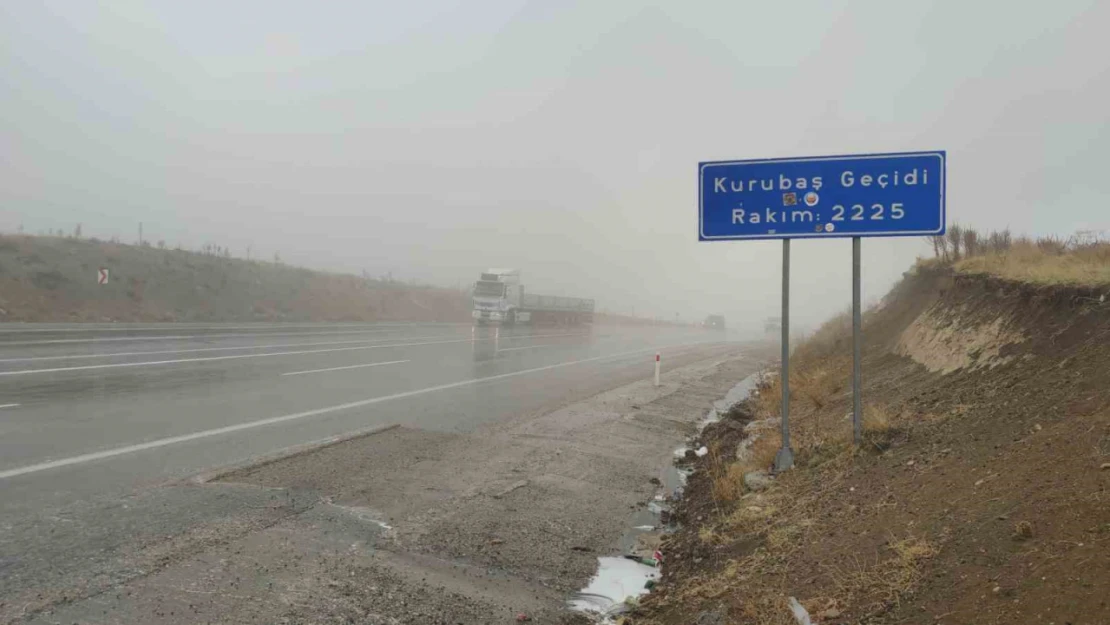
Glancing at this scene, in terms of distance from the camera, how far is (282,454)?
7773mm

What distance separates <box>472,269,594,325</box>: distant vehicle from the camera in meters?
44.7

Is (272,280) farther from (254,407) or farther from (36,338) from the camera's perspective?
(254,407)

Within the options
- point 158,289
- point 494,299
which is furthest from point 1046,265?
point 158,289

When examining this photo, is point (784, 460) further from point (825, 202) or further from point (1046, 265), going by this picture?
point (1046, 265)

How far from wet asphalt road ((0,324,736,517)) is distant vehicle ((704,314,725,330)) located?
59.5 m

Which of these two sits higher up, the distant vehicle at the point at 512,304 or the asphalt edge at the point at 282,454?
the distant vehicle at the point at 512,304

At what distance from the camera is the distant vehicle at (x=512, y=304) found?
147 feet

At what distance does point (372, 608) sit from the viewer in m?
4.10

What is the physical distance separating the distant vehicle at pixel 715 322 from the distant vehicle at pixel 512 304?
32.5m

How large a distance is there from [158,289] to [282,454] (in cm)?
3517

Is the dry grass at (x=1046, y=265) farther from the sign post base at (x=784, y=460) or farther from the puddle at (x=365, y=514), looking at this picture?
the puddle at (x=365, y=514)

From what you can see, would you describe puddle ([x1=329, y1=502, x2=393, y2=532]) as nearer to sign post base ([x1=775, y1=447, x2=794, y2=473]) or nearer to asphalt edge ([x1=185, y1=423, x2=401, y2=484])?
asphalt edge ([x1=185, y1=423, x2=401, y2=484])

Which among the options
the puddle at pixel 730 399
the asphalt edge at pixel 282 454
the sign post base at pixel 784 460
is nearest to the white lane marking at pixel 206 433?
the asphalt edge at pixel 282 454

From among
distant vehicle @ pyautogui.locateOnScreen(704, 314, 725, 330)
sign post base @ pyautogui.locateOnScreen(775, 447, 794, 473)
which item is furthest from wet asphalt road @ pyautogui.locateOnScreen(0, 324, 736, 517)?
distant vehicle @ pyautogui.locateOnScreen(704, 314, 725, 330)
